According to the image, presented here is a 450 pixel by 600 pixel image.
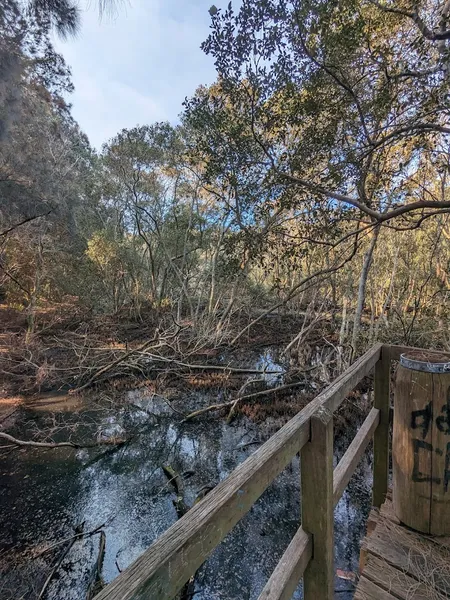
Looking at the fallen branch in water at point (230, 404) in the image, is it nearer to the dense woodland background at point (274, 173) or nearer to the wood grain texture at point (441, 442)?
the dense woodland background at point (274, 173)

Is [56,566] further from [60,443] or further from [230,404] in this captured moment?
[230,404]

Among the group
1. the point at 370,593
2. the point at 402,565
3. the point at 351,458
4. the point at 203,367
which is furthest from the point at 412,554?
the point at 203,367

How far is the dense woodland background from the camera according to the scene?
3521 millimetres

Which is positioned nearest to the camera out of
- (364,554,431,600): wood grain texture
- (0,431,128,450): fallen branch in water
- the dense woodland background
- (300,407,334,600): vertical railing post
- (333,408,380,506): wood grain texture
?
(300,407,334,600): vertical railing post

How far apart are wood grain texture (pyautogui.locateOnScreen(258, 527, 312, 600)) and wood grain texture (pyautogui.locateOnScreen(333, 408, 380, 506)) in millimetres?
283

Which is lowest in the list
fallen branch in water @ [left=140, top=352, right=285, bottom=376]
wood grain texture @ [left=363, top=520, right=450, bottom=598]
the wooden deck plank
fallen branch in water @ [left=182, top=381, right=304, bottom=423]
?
fallen branch in water @ [left=182, top=381, right=304, bottom=423]

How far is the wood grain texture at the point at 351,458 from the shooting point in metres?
1.68

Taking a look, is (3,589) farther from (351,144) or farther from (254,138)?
(351,144)

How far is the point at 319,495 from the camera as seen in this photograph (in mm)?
1260

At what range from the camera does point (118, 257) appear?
44.2 feet

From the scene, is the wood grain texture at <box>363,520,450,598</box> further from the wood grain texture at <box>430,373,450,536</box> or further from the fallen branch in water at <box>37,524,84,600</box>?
the fallen branch in water at <box>37,524,84,600</box>

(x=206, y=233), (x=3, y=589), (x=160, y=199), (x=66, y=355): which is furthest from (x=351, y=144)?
(x=160, y=199)

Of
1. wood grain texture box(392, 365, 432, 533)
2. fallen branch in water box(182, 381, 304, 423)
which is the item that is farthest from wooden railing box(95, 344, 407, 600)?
fallen branch in water box(182, 381, 304, 423)

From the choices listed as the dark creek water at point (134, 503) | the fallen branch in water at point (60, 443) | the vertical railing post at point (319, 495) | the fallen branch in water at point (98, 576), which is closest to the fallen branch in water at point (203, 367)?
the dark creek water at point (134, 503)
